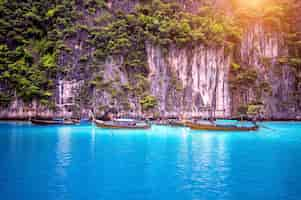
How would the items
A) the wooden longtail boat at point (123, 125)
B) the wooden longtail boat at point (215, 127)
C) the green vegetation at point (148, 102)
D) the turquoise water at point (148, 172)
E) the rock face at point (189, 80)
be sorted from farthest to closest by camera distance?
the rock face at point (189, 80) < the green vegetation at point (148, 102) < the wooden longtail boat at point (123, 125) < the wooden longtail boat at point (215, 127) < the turquoise water at point (148, 172)

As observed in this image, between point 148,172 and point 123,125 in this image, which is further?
point 123,125

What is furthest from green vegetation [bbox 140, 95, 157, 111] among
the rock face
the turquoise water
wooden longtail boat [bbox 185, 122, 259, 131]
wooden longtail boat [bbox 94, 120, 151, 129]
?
the turquoise water

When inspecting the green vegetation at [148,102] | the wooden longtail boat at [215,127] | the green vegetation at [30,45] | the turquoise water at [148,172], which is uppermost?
the green vegetation at [30,45]

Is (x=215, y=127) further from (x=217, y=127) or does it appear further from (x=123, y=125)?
(x=123, y=125)

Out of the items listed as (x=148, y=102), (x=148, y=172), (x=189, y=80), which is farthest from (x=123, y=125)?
(x=148, y=172)

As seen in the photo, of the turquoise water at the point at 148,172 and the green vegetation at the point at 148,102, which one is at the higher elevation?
the green vegetation at the point at 148,102

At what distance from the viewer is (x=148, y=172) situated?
42.2 feet

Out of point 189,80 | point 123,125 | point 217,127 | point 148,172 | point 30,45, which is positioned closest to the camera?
point 148,172

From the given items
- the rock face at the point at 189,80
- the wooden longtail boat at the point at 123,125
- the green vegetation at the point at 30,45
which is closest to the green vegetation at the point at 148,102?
the rock face at the point at 189,80

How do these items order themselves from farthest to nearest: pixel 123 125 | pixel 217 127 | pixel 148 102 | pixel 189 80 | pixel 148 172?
pixel 189 80, pixel 148 102, pixel 123 125, pixel 217 127, pixel 148 172

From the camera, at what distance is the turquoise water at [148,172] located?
1023 centimetres

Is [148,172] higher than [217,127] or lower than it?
lower

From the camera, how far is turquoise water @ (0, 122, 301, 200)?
1023 centimetres

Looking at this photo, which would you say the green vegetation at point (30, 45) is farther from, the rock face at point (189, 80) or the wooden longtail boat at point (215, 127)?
the wooden longtail boat at point (215, 127)
